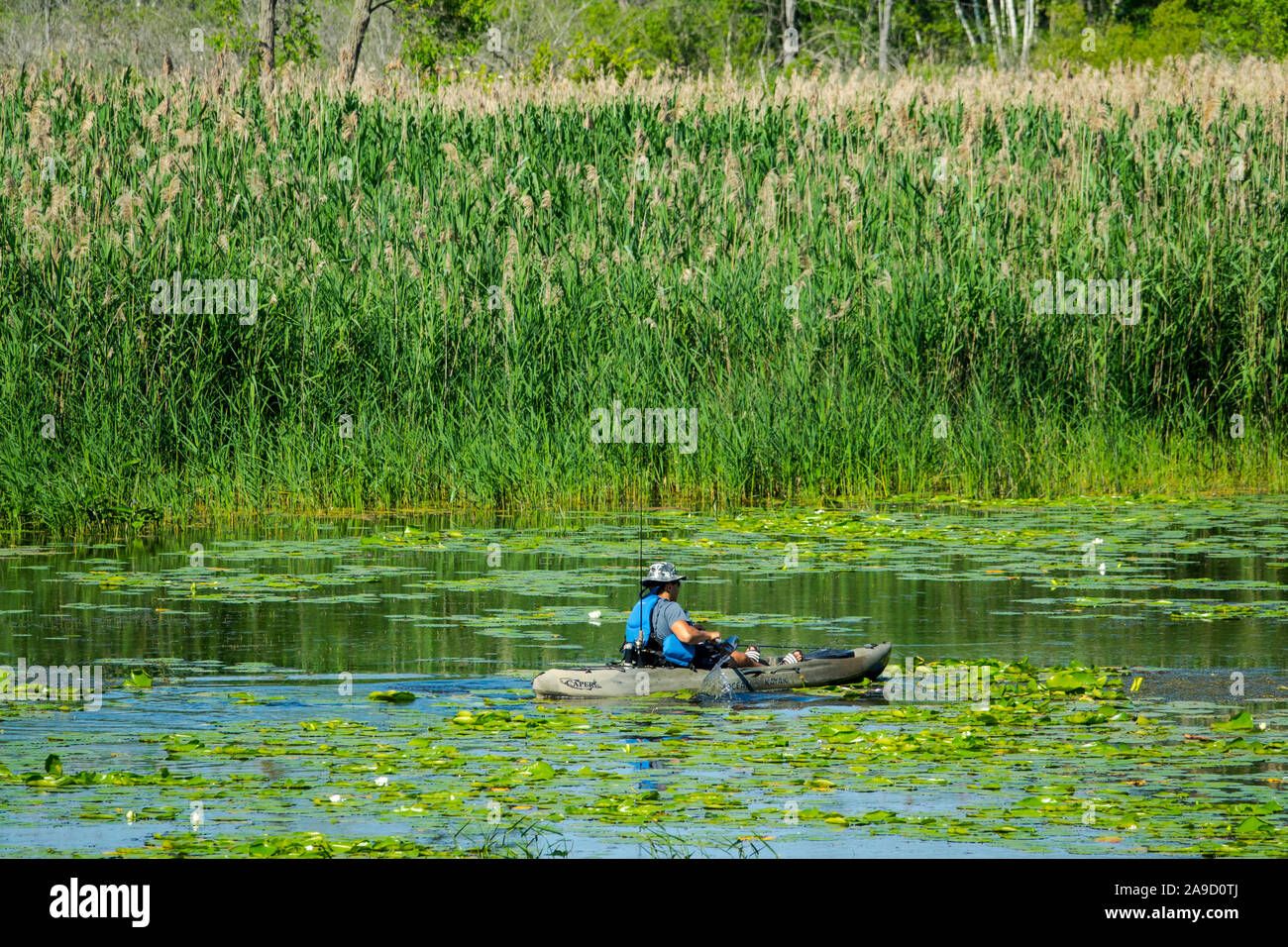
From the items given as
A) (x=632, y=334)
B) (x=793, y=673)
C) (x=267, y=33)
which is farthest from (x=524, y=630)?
(x=267, y=33)

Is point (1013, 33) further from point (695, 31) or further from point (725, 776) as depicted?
point (725, 776)

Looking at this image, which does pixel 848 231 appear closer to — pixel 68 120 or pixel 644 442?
pixel 644 442

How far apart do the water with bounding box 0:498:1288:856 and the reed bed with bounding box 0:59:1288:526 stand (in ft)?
2.23

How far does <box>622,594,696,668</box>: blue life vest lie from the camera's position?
9.65 meters

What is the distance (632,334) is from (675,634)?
21.7ft

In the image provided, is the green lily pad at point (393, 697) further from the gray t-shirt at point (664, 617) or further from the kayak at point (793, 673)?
the gray t-shirt at point (664, 617)

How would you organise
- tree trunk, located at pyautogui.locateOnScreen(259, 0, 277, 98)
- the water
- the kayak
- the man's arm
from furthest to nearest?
tree trunk, located at pyautogui.locateOnScreen(259, 0, 277, 98) < the man's arm < the kayak < the water

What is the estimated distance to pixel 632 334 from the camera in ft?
52.1

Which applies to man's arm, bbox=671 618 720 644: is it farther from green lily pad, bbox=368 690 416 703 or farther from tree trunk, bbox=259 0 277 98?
tree trunk, bbox=259 0 277 98

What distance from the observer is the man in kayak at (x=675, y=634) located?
953 centimetres
